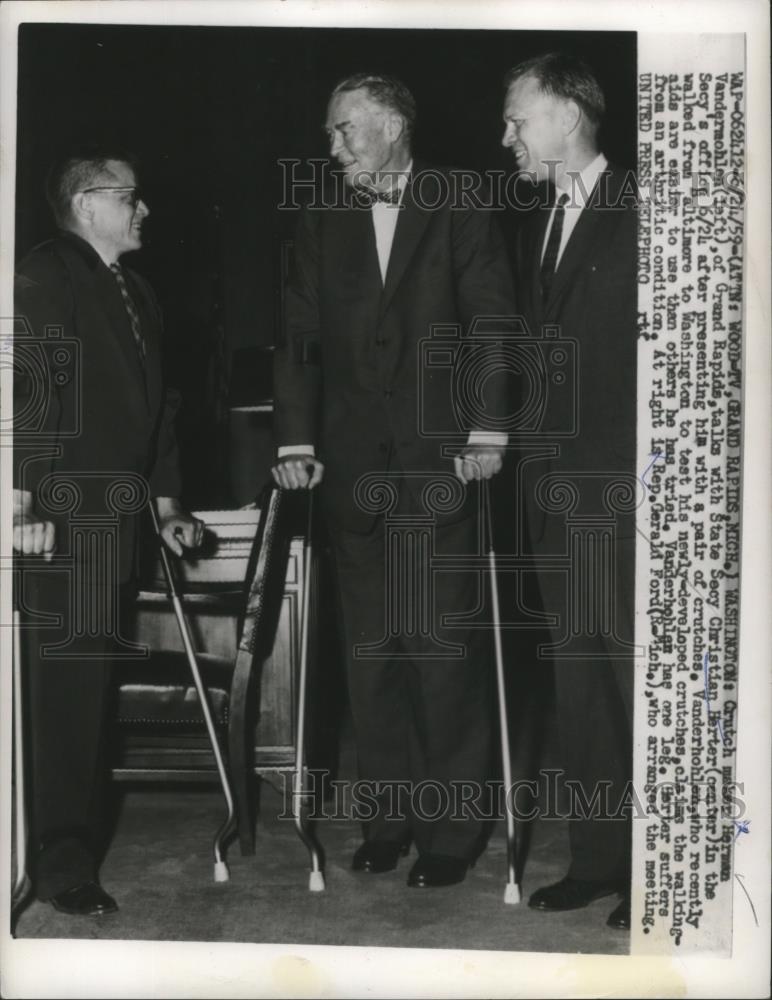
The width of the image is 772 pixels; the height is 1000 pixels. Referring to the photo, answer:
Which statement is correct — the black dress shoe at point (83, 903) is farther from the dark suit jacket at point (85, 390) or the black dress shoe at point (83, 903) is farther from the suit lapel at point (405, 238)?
the suit lapel at point (405, 238)

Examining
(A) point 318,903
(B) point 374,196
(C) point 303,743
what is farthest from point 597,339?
(A) point 318,903

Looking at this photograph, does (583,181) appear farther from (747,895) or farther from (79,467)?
(747,895)

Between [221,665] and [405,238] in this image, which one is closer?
[405,238]

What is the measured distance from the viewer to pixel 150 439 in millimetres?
2637

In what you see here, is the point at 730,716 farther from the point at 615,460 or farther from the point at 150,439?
the point at 150,439

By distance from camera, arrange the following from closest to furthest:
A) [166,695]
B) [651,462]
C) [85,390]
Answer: [651,462] → [85,390] → [166,695]

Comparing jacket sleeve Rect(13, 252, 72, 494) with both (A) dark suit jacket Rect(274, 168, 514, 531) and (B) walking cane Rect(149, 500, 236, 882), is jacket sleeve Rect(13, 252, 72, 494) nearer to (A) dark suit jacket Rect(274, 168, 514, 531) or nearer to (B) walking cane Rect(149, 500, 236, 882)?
(B) walking cane Rect(149, 500, 236, 882)

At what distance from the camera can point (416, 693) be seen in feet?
8.61

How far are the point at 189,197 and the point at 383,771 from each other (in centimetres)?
117

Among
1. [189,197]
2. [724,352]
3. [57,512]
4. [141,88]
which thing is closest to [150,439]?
[57,512]

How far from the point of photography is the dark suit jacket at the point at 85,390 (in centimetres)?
254

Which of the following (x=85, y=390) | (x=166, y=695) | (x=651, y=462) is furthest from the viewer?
(x=166, y=695)

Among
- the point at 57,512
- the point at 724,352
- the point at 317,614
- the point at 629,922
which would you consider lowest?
the point at 629,922

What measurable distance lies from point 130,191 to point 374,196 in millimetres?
466
